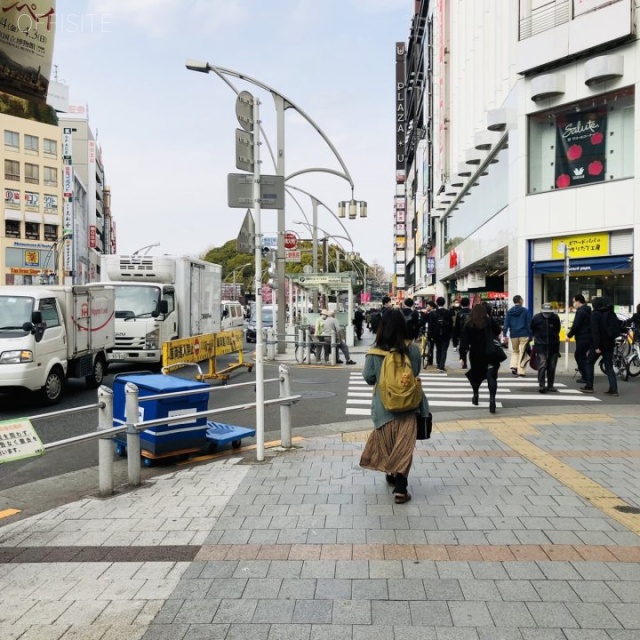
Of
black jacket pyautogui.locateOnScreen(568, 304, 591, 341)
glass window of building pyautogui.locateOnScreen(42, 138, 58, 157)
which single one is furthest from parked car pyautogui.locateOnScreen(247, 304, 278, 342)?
glass window of building pyautogui.locateOnScreen(42, 138, 58, 157)

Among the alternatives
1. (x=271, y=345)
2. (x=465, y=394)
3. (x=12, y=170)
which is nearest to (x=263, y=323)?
(x=271, y=345)

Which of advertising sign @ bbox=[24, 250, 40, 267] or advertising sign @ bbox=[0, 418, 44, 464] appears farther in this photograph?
advertising sign @ bbox=[24, 250, 40, 267]

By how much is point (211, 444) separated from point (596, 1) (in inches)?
747

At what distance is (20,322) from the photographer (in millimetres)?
11742

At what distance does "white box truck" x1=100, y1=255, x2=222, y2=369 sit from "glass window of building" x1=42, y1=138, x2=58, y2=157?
5341cm

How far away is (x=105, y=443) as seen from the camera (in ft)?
19.0

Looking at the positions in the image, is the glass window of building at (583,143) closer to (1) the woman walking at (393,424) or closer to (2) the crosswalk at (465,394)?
(2) the crosswalk at (465,394)

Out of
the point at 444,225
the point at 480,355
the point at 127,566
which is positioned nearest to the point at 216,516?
the point at 127,566

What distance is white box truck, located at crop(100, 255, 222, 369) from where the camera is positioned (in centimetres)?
1733

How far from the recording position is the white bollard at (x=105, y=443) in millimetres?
5789

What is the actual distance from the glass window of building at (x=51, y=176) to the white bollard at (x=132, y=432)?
66.6 metres

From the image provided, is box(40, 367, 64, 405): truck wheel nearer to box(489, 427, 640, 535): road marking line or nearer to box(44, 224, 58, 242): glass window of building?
box(489, 427, 640, 535): road marking line

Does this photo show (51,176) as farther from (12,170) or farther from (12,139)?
(12,139)

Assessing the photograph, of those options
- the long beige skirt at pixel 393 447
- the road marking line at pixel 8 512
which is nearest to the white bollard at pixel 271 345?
the road marking line at pixel 8 512
